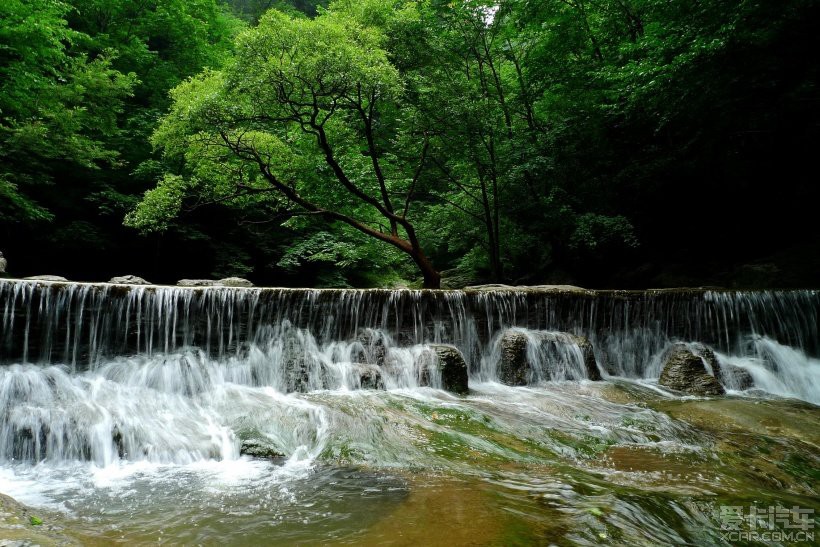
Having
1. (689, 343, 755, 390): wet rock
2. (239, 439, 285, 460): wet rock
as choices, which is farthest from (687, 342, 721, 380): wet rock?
(239, 439, 285, 460): wet rock

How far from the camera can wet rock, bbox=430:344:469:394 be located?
7328 millimetres

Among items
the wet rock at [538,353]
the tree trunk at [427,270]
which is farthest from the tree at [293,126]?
the wet rock at [538,353]

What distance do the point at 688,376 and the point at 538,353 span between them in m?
2.76

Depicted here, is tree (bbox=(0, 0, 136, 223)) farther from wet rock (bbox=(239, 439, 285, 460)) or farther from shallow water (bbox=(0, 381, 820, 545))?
wet rock (bbox=(239, 439, 285, 460))

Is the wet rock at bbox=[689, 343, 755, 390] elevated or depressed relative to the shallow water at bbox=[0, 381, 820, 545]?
A: elevated

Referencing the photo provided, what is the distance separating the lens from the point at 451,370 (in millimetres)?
7430

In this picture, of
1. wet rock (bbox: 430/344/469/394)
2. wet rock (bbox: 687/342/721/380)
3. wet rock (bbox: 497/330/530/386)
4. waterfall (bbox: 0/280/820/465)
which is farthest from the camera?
wet rock (bbox: 687/342/721/380)

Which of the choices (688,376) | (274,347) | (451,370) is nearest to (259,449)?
(274,347)

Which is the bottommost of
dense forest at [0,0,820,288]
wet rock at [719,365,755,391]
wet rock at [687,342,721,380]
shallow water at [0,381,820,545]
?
shallow water at [0,381,820,545]

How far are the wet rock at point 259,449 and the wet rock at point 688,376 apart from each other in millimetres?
7272

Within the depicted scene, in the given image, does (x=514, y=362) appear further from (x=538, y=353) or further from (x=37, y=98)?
(x=37, y=98)

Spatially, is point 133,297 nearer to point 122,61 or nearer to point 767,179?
point 122,61

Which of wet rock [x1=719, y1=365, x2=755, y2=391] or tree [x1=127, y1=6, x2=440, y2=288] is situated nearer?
wet rock [x1=719, y1=365, x2=755, y2=391]

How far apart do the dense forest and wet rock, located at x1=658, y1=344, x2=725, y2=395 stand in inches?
177
